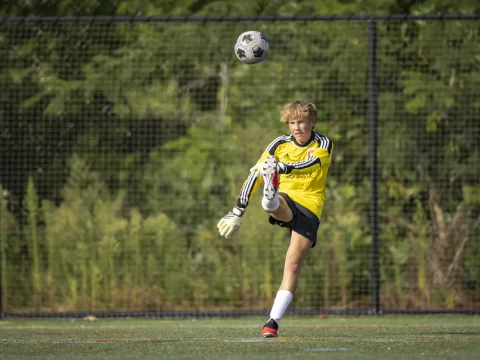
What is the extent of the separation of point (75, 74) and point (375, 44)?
355 cm

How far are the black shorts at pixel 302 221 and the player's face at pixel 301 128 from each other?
0.48 metres

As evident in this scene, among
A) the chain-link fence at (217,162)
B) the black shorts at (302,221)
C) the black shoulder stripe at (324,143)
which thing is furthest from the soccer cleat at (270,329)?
the chain-link fence at (217,162)

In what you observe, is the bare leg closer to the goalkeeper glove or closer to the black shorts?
the black shorts

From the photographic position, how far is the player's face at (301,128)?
7707 millimetres

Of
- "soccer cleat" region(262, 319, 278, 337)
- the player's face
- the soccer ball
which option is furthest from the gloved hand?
the soccer ball

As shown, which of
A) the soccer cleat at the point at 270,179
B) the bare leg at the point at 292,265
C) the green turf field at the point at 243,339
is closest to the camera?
the green turf field at the point at 243,339

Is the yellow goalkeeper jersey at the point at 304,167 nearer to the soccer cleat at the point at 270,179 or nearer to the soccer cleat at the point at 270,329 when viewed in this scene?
the soccer cleat at the point at 270,179

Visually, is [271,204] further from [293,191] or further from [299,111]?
[299,111]

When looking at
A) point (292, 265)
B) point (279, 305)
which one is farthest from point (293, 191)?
point (279, 305)

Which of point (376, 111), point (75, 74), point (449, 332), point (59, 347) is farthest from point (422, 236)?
point (59, 347)

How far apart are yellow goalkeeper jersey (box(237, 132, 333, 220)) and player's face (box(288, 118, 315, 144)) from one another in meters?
0.04

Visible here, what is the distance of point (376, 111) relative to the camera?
10914mm

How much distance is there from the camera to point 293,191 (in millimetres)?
7699

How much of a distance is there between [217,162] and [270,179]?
5.15m
